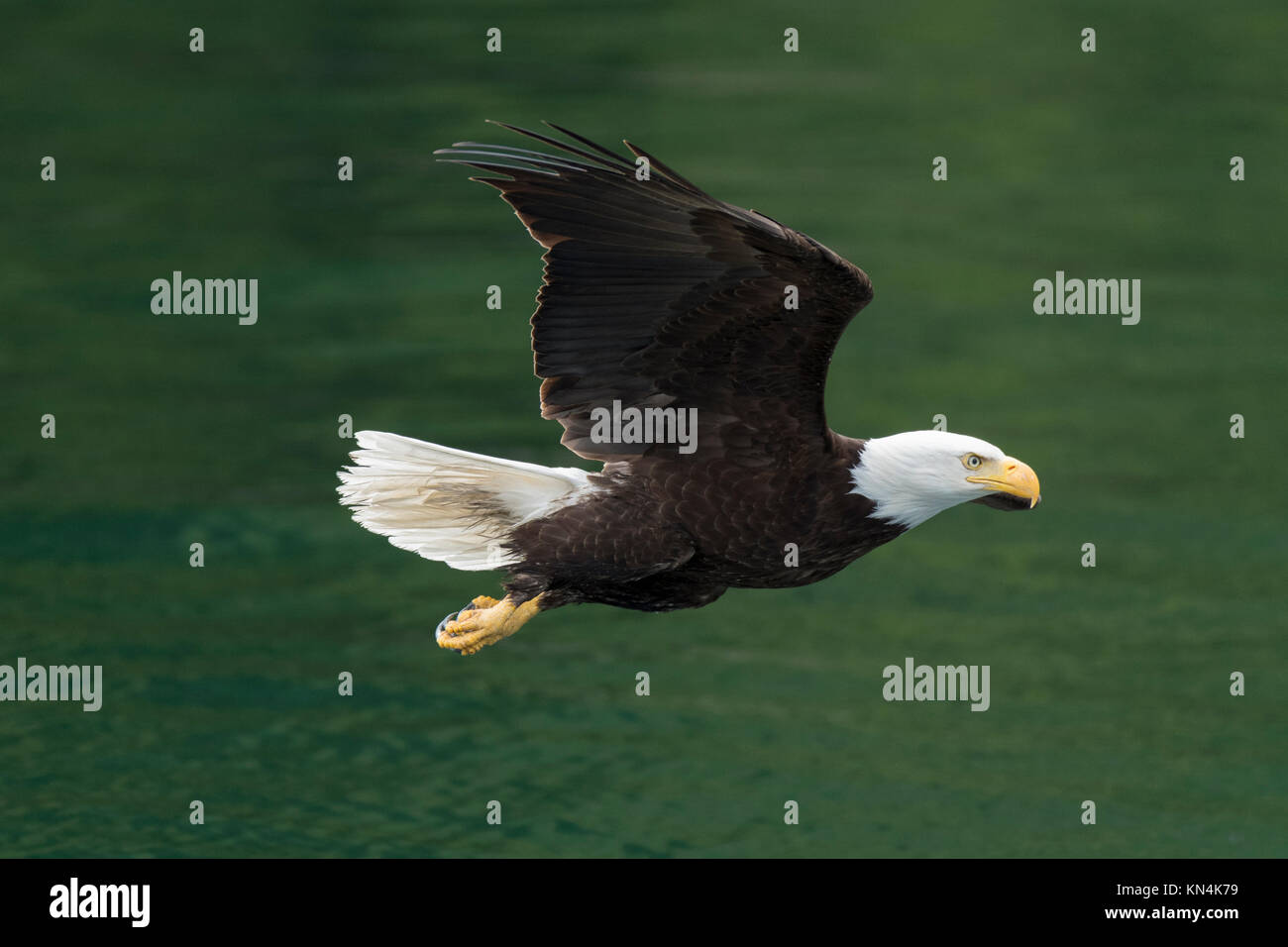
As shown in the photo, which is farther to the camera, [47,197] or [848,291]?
[47,197]

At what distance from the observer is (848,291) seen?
23.1ft

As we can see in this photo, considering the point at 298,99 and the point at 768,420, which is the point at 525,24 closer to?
the point at 298,99

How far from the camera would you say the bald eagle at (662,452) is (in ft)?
23.1

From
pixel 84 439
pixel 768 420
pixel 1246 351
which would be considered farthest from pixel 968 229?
pixel 768 420

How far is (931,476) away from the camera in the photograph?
25.1 ft

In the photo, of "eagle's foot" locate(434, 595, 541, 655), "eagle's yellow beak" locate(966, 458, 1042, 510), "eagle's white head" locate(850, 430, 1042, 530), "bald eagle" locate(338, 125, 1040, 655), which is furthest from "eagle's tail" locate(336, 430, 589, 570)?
"eagle's yellow beak" locate(966, 458, 1042, 510)

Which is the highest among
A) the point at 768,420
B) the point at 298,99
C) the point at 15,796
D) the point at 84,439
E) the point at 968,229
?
the point at 298,99

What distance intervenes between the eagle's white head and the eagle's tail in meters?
1.03

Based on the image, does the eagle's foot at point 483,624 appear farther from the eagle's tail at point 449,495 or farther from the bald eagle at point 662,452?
the eagle's tail at point 449,495

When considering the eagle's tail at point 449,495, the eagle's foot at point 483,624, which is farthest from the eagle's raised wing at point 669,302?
the eagle's foot at point 483,624

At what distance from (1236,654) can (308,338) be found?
8.84 meters

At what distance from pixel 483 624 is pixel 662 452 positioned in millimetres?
868

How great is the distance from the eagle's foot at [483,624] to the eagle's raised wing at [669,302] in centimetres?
60

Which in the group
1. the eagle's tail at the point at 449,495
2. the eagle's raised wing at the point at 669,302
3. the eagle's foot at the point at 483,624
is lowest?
the eagle's foot at the point at 483,624
